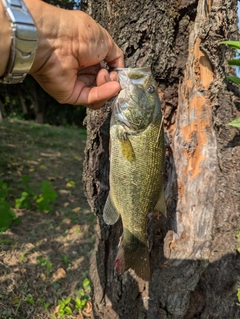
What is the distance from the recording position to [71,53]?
2.14 m

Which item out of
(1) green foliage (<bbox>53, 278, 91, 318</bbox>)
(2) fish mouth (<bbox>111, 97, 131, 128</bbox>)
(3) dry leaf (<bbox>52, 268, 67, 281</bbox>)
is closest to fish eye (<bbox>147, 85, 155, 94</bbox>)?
(2) fish mouth (<bbox>111, 97, 131, 128</bbox>)

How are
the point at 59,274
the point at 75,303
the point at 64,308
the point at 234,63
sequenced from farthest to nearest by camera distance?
the point at 59,274 < the point at 75,303 < the point at 64,308 < the point at 234,63

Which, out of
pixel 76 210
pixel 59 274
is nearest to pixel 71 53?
pixel 59 274

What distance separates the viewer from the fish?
7.11ft

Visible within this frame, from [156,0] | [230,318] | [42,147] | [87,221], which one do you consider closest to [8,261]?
[87,221]

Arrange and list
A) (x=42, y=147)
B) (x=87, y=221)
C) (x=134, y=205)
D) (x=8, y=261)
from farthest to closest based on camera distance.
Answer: (x=42, y=147)
(x=87, y=221)
(x=8, y=261)
(x=134, y=205)

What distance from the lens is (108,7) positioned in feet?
8.29

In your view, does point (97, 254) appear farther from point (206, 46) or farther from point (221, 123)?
point (206, 46)

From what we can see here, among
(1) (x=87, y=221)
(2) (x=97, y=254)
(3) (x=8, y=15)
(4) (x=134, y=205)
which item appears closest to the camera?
(3) (x=8, y=15)

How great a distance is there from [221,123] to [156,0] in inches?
36.9

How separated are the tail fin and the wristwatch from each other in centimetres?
128

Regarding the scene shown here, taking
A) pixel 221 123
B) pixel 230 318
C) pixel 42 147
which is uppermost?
pixel 221 123

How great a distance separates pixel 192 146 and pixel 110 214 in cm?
72

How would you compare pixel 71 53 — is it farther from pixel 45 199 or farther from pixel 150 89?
pixel 45 199
